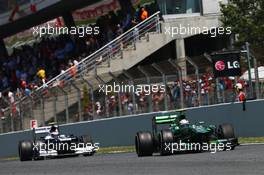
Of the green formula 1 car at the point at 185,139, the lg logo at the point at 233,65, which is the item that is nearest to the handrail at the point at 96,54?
the lg logo at the point at 233,65

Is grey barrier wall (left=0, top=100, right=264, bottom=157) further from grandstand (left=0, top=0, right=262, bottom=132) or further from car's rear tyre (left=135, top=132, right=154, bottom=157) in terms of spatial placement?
car's rear tyre (left=135, top=132, right=154, bottom=157)

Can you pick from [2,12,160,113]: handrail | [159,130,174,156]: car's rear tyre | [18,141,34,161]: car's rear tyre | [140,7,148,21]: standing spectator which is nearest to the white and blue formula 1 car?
[18,141,34,161]: car's rear tyre

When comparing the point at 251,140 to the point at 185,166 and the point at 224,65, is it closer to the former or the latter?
the point at 224,65

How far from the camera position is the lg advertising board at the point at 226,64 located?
2355 cm

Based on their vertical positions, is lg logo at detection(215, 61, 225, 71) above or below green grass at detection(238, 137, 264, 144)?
above

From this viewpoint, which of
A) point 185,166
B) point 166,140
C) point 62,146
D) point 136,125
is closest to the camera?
point 185,166

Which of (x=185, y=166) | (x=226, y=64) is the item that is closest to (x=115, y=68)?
(x=226, y=64)

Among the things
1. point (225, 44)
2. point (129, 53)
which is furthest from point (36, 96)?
point (225, 44)

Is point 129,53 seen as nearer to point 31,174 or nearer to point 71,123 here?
point 71,123

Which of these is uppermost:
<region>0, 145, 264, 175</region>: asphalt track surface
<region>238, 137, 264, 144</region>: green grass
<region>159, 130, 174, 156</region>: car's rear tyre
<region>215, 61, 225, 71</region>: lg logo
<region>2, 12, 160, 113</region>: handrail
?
<region>2, 12, 160, 113</region>: handrail

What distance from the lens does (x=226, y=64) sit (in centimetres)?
2362

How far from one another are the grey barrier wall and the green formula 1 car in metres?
4.91

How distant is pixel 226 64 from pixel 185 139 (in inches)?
240

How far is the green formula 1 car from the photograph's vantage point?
1769cm
